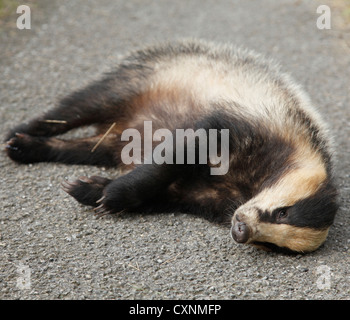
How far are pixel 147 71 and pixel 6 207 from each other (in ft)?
5.92

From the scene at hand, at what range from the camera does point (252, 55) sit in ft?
18.0

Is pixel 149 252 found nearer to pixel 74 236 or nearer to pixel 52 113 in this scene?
pixel 74 236

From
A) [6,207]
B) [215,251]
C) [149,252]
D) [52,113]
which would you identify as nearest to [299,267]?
[215,251]

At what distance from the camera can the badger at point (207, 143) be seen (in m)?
3.86

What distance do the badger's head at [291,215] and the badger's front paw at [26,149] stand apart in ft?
6.55

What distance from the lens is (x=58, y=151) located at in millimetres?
5094

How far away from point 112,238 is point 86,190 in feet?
1.73

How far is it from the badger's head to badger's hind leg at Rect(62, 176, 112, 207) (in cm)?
113

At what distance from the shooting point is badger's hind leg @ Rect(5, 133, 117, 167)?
5.04 meters

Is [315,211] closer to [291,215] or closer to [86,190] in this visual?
[291,215]
